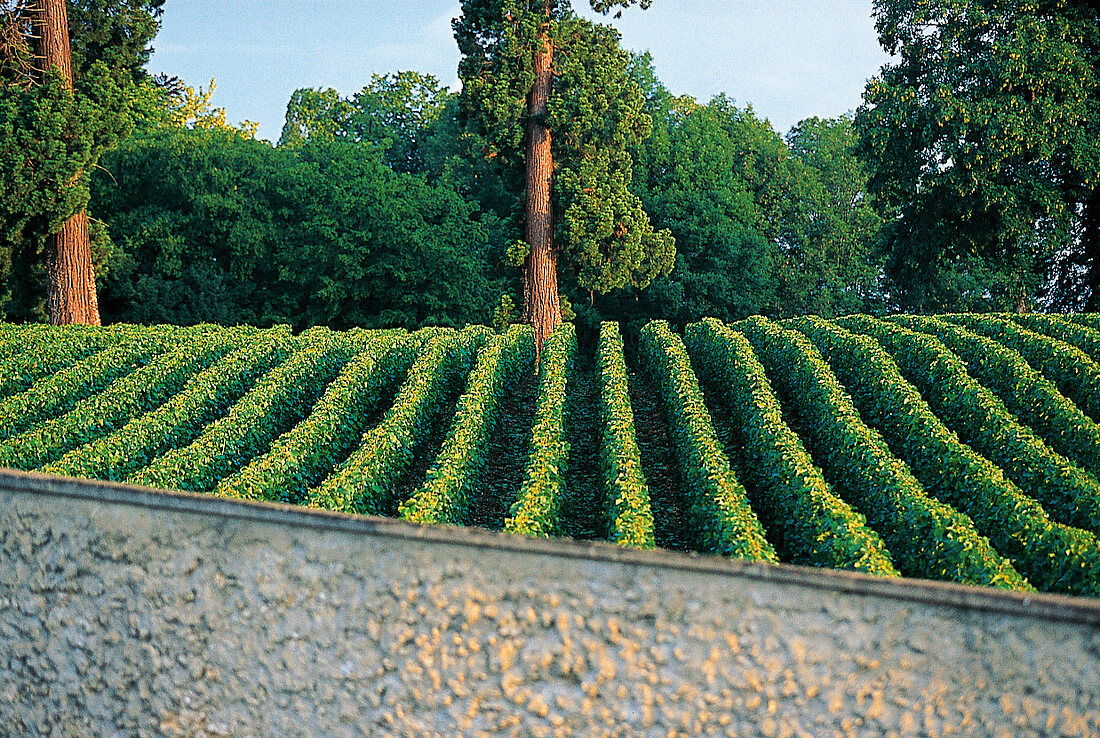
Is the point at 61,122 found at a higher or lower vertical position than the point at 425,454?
higher

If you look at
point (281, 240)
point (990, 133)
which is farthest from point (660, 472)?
point (281, 240)

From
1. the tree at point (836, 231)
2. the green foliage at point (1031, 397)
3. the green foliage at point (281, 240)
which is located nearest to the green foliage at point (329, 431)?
the green foliage at point (1031, 397)

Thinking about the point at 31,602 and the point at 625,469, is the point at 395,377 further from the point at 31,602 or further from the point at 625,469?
the point at 31,602

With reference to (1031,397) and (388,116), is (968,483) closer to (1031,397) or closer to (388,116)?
(1031,397)

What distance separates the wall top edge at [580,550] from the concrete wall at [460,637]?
0.04ft

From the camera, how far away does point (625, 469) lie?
10336 millimetres

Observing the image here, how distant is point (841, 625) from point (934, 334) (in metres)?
14.5

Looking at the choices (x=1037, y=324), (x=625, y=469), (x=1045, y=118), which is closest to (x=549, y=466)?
(x=625, y=469)

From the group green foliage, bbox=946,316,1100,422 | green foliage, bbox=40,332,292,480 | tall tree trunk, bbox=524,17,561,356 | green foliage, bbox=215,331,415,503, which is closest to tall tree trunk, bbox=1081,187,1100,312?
green foliage, bbox=946,316,1100,422

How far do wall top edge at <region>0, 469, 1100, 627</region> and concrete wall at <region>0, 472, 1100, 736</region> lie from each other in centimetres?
1

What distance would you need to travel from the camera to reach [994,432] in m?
11.4

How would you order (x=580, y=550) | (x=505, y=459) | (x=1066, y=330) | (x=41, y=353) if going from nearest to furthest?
(x=580, y=550)
(x=505, y=459)
(x=1066, y=330)
(x=41, y=353)

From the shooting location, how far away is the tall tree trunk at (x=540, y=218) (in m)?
24.1

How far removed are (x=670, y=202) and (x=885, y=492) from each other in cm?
2825
